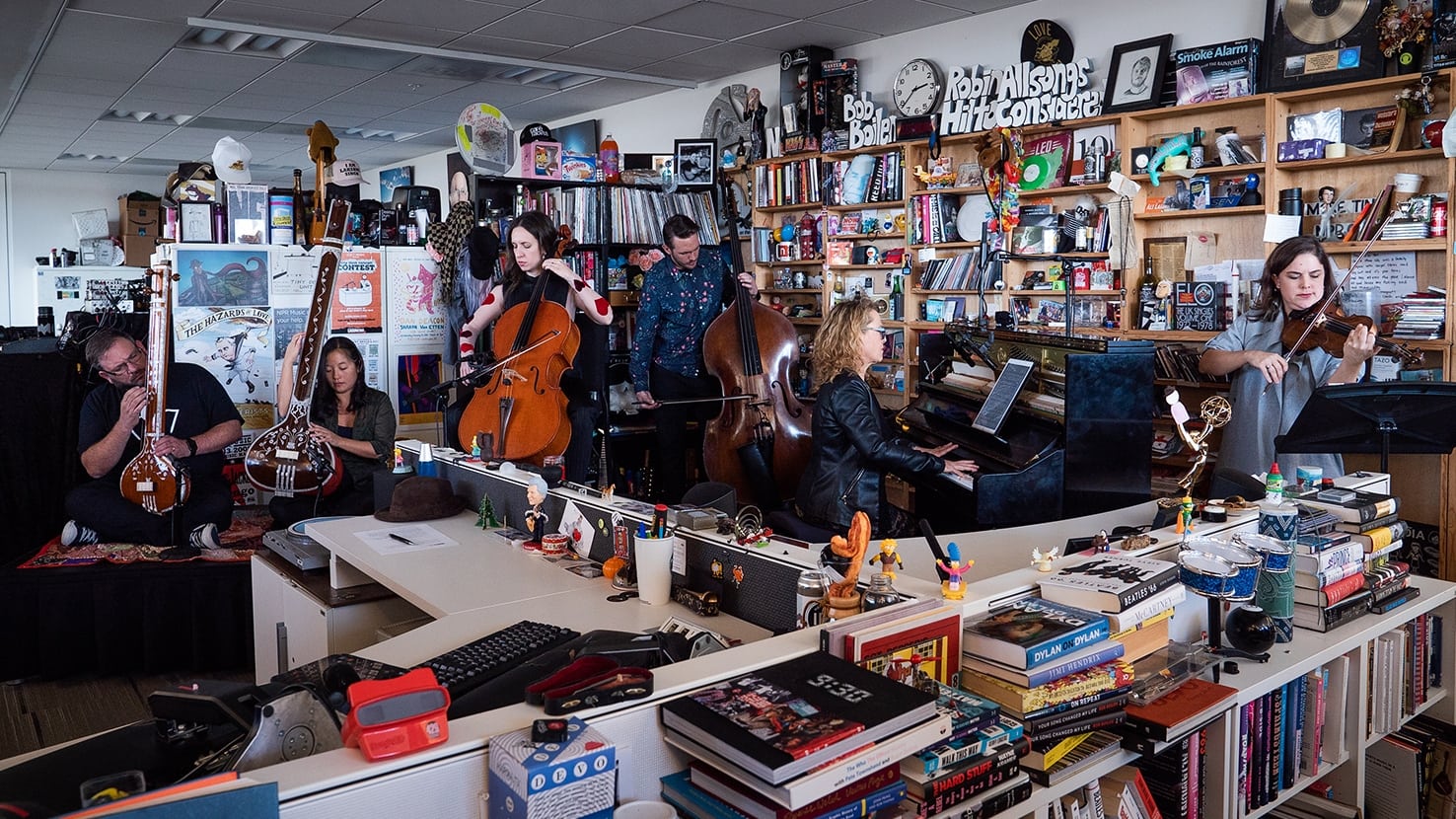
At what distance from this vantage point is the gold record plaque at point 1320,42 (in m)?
4.25

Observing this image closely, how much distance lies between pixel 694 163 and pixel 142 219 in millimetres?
7299

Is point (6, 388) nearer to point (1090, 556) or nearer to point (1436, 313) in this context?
point (1090, 556)

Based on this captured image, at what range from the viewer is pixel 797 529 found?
3.60 metres

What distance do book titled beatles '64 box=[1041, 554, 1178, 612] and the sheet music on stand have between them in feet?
6.29

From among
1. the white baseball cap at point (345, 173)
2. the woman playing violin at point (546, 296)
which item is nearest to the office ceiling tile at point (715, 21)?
the woman playing violin at point (546, 296)

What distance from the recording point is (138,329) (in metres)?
5.01

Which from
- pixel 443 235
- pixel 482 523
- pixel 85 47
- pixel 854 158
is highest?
pixel 85 47

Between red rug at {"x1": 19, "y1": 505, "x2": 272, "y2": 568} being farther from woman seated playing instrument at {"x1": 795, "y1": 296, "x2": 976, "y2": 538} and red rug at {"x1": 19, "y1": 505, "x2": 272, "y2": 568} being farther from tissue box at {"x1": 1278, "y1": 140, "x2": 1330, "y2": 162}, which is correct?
tissue box at {"x1": 1278, "y1": 140, "x2": 1330, "y2": 162}

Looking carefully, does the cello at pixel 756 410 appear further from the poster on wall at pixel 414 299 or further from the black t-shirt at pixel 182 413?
the black t-shirt at pixel 182 413

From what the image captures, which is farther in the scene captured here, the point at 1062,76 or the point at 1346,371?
the point at 1062,76

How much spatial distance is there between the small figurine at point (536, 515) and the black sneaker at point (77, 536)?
7.60 ft

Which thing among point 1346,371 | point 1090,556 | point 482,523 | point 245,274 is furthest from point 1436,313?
point 245,274

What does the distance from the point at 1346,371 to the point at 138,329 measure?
198 inches

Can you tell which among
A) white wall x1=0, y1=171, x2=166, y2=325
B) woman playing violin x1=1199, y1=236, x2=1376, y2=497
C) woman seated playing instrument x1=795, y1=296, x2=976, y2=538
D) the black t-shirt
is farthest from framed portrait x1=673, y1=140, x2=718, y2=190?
white wall x1=0, y1=171, x2=166, y2=325
